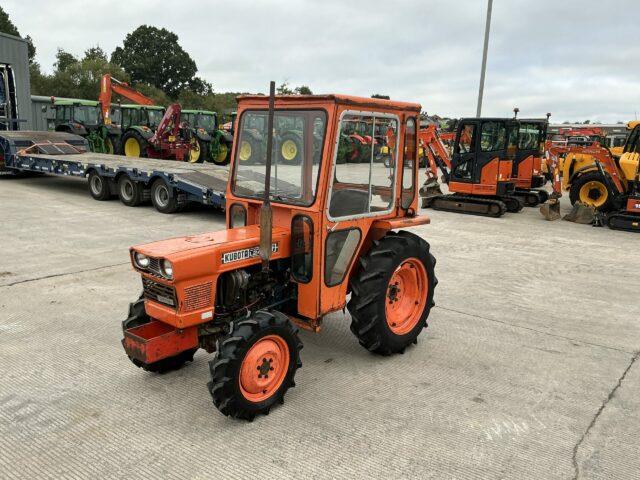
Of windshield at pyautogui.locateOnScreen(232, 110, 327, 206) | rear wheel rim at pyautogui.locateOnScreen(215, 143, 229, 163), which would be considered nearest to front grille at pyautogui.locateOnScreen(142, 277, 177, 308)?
windshield at pyautogui.locateOnScreen(232, 110, 327, 206)

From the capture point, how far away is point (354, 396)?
3709 mm

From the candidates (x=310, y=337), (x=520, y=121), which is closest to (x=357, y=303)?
(x=310, y=337)

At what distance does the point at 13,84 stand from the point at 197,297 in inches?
606

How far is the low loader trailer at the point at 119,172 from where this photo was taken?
1012 cm

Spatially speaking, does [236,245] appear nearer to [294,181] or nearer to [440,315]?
[294,181]

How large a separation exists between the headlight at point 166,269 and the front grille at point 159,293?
11 cm

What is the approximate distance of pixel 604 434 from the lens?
10.9 ft

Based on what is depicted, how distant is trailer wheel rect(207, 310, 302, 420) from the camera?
3115mm

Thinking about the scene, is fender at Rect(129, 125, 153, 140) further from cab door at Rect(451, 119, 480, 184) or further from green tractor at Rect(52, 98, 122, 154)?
cab door at Rect(451, 119, 480, 184)

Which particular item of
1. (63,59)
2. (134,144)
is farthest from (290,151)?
(63,59)

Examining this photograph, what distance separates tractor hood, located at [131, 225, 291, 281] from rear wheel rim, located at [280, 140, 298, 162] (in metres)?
0.54

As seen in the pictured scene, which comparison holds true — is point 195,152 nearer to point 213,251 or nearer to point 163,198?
point 163,198

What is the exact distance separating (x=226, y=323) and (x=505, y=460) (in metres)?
2.01

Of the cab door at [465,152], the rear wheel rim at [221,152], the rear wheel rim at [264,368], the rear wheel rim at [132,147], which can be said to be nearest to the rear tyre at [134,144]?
the rear wheel rim at [132,147]
